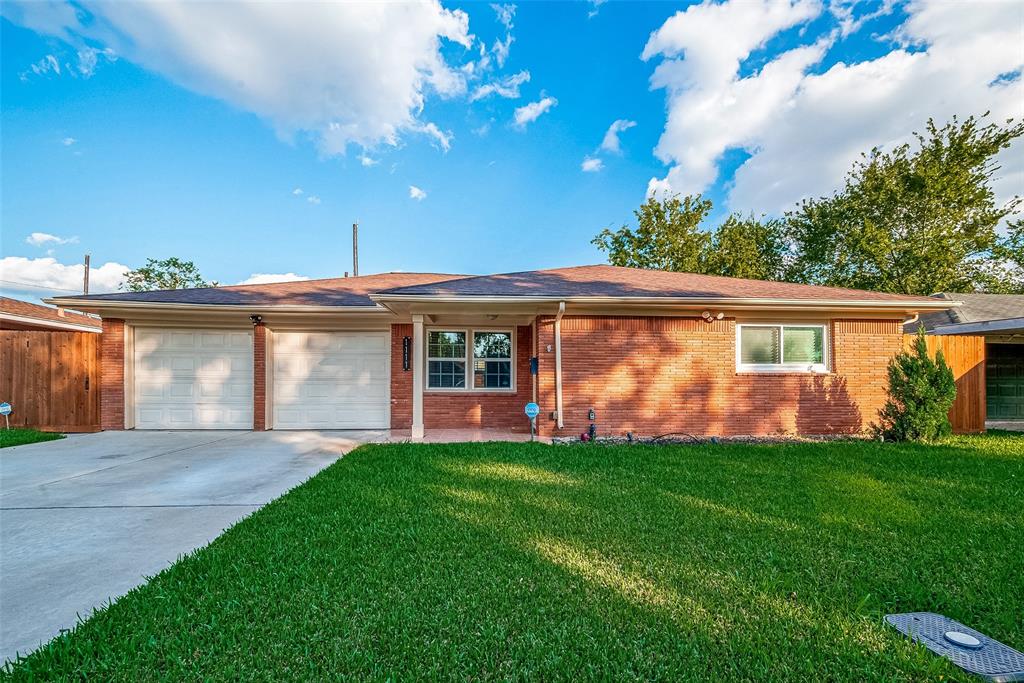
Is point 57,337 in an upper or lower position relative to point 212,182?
lower

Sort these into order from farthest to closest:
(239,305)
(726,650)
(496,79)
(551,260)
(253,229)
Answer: (551,260) < (253,229) < (496,79) < (239,305) < (726,650)

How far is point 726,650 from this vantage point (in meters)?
2.02

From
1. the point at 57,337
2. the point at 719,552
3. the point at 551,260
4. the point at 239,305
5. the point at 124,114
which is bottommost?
the point at 719,552

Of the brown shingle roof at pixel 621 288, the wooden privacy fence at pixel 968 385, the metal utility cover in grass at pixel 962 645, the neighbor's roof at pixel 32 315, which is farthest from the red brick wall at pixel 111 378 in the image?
the wooden privacy fence at pixel 968 385

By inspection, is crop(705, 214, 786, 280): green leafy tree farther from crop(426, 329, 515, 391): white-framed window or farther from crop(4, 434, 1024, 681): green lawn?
crop(4, 434, 1024, 681): green lawn

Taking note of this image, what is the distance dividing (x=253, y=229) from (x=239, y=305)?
933 cm

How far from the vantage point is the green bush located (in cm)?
725

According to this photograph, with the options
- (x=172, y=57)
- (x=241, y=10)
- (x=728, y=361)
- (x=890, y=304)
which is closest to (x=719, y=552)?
(x=728, y=361)

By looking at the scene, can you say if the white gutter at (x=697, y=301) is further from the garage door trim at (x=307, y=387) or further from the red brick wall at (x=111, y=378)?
the red brick wall at (x=111, y=378)

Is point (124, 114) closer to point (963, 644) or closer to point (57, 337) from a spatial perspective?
point (57, 337)

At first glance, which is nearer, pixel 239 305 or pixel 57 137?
pixel 239 305

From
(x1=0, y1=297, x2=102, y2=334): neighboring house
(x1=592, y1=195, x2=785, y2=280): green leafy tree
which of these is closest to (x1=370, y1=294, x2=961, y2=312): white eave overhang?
(x1=0, y1=297, x2=102, y2=334): neighboring house

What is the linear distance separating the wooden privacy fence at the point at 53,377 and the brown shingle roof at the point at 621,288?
685 cm

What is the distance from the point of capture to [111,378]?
8562 millimetres
